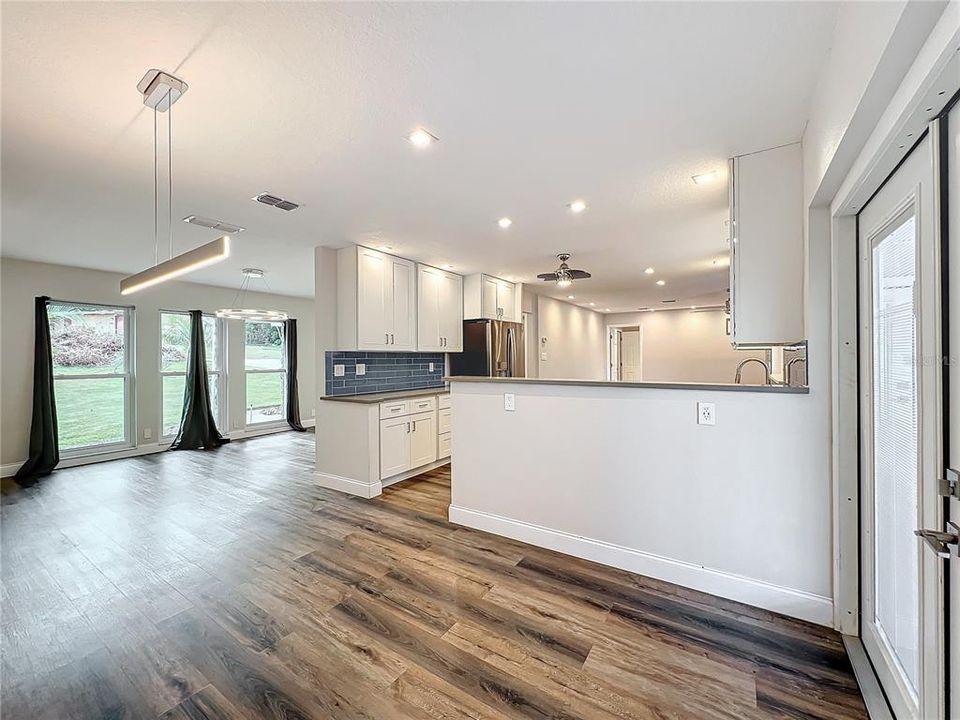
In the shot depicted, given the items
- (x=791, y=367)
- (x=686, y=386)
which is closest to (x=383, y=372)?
(x=686, y=386)

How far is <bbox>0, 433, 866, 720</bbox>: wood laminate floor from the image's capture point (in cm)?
160

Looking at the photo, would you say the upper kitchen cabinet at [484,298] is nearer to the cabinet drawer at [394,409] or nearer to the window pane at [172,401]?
the cabinet drawer at [394,409]

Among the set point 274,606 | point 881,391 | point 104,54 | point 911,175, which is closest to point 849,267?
point 881,391

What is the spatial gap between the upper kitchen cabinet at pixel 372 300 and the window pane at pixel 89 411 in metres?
3.87

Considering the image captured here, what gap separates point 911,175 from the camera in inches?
47.9

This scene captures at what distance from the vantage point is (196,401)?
634 cm

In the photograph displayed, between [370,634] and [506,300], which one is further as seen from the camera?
[506,300]

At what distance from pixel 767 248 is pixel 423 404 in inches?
139

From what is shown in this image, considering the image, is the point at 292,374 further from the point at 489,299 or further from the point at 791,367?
the point at 791,367

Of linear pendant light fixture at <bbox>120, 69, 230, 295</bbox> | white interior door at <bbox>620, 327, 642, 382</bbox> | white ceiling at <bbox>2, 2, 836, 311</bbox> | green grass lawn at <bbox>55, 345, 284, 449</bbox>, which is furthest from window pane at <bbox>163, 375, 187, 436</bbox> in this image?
white interior door at <bbox>620, 327, 642, 382</bbox>

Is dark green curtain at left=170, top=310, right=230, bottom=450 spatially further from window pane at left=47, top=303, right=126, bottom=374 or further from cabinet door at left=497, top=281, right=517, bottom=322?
cabinet door at left=497, top=281, right=517, bottom=322

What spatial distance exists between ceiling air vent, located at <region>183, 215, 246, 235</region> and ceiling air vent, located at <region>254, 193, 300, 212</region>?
27.8 inches

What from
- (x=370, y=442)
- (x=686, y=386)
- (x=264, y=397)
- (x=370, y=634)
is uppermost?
(x=686, y=386)

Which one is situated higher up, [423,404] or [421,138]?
[421,138]
